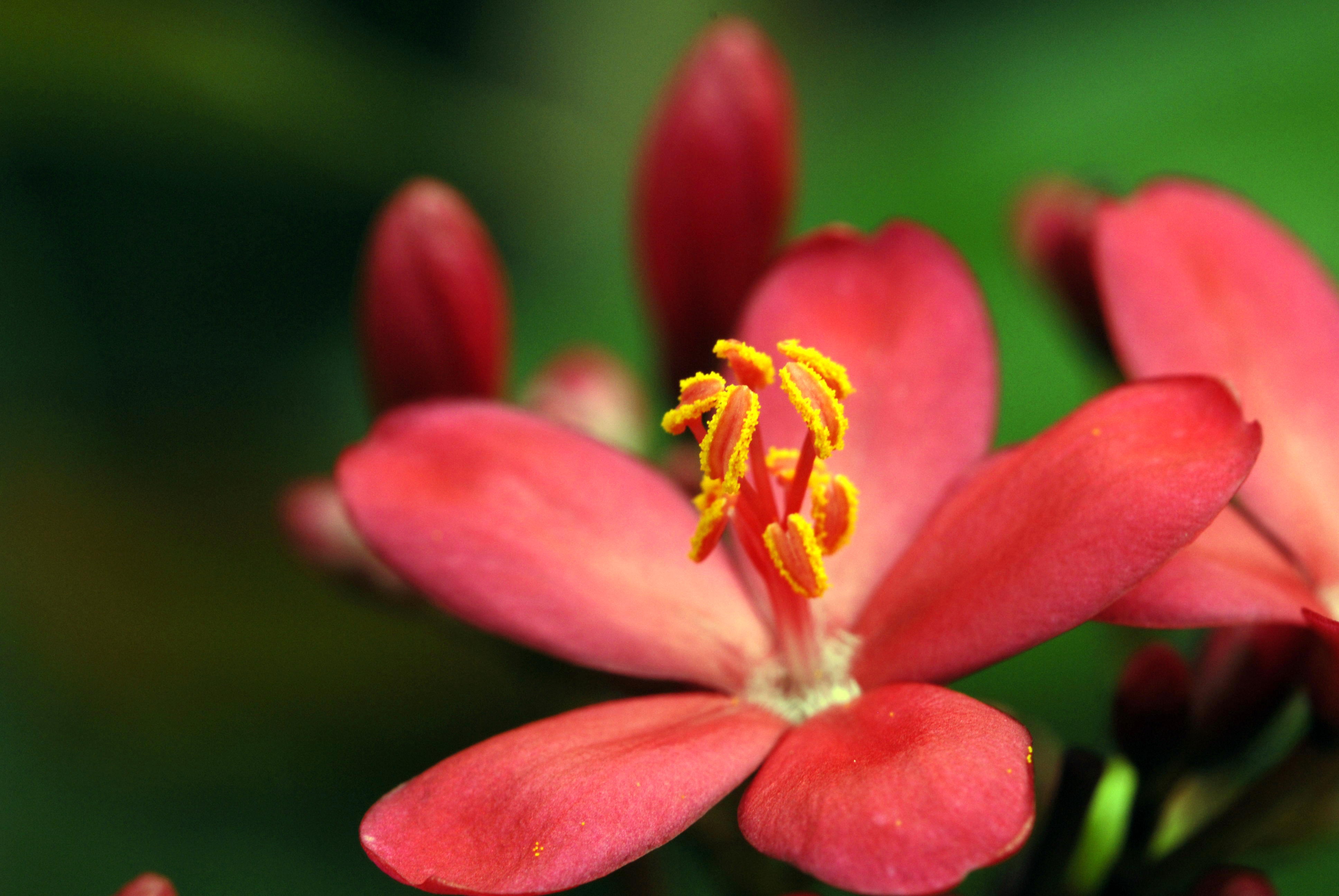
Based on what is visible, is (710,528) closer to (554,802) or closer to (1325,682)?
(554,802)

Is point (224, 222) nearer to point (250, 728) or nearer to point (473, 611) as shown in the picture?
point (250, 728)

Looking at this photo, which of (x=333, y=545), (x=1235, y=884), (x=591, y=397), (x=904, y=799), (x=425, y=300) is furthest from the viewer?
(x=591, y=397)

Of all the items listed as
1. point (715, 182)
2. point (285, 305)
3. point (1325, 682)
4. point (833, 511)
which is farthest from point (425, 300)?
point (285, 305)

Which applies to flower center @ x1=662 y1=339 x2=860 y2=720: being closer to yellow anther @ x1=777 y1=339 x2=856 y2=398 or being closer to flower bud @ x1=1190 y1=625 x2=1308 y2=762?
yellow anther @ x1=777 y1=339 x2=856 y2=398

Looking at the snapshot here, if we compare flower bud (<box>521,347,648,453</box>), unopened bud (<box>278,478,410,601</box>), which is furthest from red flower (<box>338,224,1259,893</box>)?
flower bud (<box>521,347,648,453</box>)

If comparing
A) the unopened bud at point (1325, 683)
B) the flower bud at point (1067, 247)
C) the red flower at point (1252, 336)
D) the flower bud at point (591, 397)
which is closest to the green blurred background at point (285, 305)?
the flower bud at point (1067, 247)

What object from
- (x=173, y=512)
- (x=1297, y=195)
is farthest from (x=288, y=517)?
(x=1297, y=195)
